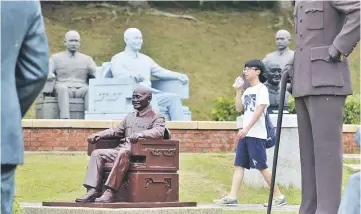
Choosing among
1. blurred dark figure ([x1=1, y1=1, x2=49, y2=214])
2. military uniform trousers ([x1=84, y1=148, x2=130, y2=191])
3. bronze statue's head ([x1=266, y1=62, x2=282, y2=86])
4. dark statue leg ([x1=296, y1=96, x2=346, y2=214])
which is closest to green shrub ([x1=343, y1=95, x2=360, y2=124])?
bronze statue's head ([x1=266, y1=62, x2=282, y2=86])

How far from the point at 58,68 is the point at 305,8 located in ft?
34.2

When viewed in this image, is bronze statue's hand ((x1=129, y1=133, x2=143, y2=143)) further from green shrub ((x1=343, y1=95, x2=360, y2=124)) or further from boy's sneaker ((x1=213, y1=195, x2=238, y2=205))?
green shrub ((x1=343, y1=95, x2=360, y2=124))

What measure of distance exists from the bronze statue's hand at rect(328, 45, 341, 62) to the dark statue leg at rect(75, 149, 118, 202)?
98.3 inches

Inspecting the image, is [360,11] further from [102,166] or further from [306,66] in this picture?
[102,166]

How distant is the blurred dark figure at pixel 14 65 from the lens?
4.88m

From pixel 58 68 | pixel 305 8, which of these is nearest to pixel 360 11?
pixel 305 8

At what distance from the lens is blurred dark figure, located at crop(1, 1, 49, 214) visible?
4883mm

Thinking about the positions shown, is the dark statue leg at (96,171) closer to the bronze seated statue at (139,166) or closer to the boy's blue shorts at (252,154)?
the bronze seated statue at (139,166)

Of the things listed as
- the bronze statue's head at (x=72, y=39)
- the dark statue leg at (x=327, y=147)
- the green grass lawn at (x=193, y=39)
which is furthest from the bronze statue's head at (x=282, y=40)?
the dark statue leg at (x=327, y=147)

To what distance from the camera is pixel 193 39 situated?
27.8m

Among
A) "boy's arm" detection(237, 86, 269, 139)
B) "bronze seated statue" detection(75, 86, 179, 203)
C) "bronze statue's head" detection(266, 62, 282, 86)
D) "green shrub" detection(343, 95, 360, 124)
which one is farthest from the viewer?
"green shrub" detection(343, 95, 360, 124)

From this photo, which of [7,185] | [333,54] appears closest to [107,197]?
[333,54]

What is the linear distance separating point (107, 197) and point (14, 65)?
15.4 feet

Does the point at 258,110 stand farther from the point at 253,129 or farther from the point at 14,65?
the point at 14,65
